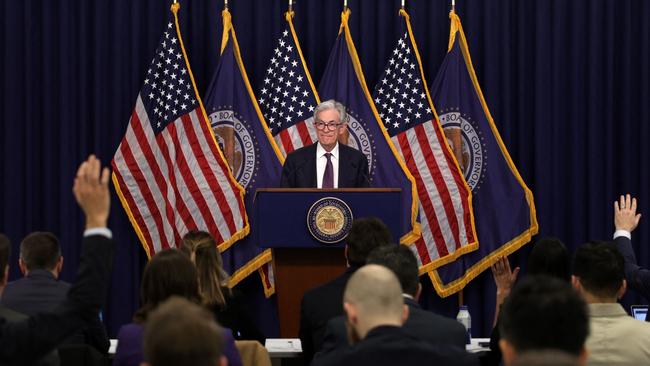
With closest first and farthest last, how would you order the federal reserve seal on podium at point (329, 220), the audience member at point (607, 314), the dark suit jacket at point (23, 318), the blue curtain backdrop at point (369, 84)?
→ the dark suit jacket at point (23, 318) → the audience member at point (607, 314) → the federal reserve seal on podium at point (329, 220) → the blue curtain backdrop at point (369, 84)

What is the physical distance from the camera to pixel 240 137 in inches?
397

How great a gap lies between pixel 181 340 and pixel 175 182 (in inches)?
314

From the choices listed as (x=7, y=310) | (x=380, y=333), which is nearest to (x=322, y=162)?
(x=7, y=310)

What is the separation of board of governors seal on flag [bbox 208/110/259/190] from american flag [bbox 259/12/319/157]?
265 mm

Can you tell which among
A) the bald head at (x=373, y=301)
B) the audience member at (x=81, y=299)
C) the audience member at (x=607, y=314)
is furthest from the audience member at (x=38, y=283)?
the audience member at (x=607, y=314)

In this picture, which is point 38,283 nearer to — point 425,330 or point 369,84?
point 425,330

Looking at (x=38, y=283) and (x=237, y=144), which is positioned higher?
(x=237, y=144)

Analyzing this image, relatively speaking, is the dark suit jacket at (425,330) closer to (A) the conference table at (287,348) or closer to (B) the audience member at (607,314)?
(B) the audience member at (607,314)

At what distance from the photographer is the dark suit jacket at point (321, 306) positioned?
5.14m

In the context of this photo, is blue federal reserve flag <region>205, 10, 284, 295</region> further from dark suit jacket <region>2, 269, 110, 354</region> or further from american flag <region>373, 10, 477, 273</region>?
dark suit jacket <region>2, 269, 110, 354</region>

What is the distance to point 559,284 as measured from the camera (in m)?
2.82

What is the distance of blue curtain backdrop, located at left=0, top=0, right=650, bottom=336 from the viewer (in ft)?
34.0

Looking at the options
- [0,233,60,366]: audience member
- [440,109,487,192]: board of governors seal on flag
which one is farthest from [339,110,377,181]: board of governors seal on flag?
[0,233,60,366]: audience member

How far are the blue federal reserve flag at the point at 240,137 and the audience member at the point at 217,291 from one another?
4.27 m
